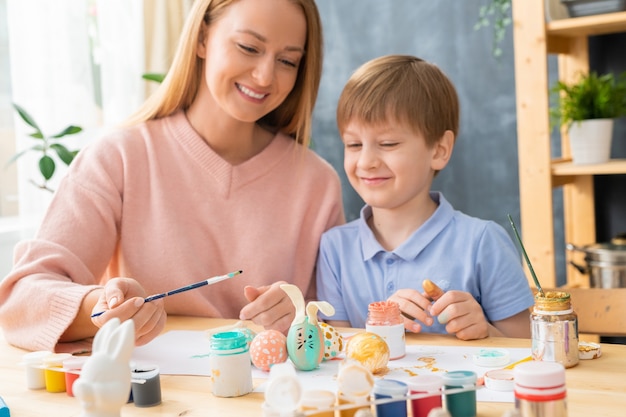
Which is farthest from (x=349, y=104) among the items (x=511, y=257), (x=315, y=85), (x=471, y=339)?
(x=471, y=339)

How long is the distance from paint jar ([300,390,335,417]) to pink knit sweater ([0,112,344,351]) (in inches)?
30.7

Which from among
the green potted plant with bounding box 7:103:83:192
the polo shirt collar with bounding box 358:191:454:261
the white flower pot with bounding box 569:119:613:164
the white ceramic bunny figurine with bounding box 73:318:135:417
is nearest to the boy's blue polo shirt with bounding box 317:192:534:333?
the polo shirt collar with bounding box 358:191:454:261

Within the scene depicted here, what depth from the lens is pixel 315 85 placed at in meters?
1.83

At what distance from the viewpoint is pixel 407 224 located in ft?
5.59

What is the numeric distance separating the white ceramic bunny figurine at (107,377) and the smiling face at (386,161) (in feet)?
2.81

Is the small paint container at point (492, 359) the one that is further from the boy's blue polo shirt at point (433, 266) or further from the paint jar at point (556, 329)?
the boy's blue polo shirt at point (433, 266)

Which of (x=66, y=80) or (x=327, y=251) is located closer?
(x=327, y=251)

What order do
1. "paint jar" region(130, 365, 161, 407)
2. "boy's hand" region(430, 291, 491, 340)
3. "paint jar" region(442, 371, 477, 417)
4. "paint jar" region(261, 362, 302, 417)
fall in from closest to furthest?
"paint jar" region(261, 362, 302, 417)
"paint jar" region(442, 371, 477, 417)
"paint jar" region(130, 365, 161, 407)
"boy's hand" region(430, 291, 491, 340)

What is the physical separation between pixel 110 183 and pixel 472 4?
1973 mm

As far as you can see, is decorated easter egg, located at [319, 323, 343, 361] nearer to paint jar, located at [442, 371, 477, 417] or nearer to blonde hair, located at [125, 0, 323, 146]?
paint jar, located at [442, 371, 477, 417]

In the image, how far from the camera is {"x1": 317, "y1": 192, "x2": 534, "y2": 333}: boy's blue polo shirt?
61.2 inches

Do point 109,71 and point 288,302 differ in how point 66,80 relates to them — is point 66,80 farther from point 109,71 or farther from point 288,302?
point 288,302

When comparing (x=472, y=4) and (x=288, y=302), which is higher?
(x=472, y=4)

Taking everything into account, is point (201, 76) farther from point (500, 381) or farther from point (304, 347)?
point (500, 381)
